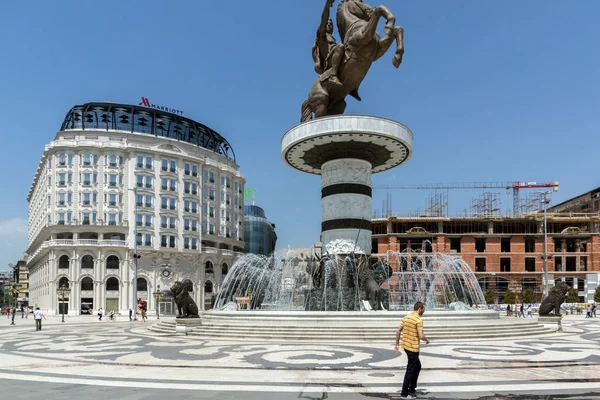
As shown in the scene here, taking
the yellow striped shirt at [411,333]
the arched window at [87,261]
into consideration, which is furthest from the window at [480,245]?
the yellow striped shirt at [411,333]

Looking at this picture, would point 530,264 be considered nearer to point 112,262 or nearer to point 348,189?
point 112,262

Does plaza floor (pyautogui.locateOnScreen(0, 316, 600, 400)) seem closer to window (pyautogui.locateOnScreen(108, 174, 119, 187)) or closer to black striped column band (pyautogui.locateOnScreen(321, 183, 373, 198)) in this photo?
black striped column band (pyautogui.locateOnScreen(321, 183, 373, 198))

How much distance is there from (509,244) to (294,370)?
260 feet

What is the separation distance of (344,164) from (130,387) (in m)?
20.5

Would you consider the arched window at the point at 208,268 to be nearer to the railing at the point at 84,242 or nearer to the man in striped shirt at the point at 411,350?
the railing at the point at 84,242

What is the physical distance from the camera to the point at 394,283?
78.2 meters

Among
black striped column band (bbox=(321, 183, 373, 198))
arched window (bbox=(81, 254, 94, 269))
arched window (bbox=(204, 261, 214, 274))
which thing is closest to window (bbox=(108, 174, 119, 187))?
arched window (bbox=(81, 254, 94, 269))

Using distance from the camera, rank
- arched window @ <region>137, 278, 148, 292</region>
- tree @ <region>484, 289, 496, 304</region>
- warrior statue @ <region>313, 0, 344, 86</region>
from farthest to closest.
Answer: tree @ <region>484, 289, 496, 304</region>
arched window @ <region>137, 278, 148, 292</region>
warrior statue @ <region>313, 0, 344, 86</region>

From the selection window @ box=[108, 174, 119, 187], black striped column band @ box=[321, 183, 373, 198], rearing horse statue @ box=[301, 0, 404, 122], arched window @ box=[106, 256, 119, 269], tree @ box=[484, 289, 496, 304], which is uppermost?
rearing horse statue @ box=[301, 0, 404, 122]

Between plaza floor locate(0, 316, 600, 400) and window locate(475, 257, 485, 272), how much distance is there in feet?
219

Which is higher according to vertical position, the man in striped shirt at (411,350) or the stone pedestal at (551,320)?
the man in striped shirt at (411,350)

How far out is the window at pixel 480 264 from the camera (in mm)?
83062

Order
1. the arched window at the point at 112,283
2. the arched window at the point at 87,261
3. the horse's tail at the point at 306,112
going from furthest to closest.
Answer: the arched window at the point at 112,283, the arched window at the point at 87,261, the horse's tail at the point at 306,112

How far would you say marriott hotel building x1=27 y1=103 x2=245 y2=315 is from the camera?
222 ft
